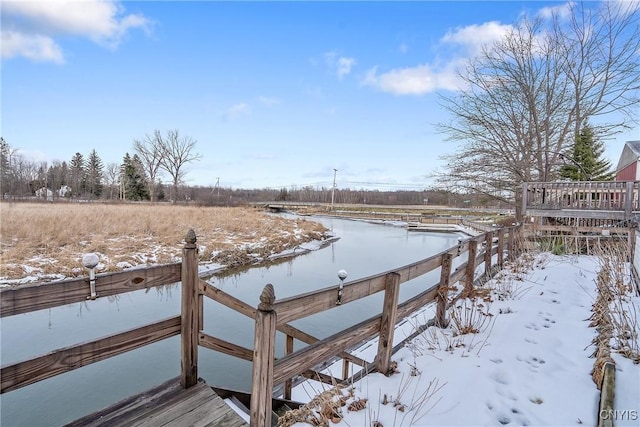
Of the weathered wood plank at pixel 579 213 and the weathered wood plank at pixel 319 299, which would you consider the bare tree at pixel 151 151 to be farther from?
the weathered wood plank at pixel 319 299

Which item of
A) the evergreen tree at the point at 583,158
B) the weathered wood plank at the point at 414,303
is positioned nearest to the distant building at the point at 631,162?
the evergreen tree at the point at 583,158

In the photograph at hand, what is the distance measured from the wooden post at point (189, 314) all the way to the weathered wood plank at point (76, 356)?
0.10 metres

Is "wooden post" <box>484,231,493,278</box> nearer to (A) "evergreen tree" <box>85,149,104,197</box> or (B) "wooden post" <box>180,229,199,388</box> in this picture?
(B) "wooden post" <box>180,229,199,388</box>

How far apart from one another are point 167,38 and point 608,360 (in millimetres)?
12321

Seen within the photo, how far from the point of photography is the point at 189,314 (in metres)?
2.52

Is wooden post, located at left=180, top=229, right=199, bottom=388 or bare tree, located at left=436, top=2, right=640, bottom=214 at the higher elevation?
bare tree, located at left=436, top=2, right=640, bottom=214

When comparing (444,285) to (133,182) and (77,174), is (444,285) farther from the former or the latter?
(77,174)

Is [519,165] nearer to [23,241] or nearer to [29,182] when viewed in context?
[23,241]

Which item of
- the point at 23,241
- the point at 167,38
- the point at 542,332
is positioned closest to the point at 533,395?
the point at 542,332

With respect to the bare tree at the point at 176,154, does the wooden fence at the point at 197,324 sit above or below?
below

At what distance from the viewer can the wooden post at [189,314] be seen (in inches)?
95.8

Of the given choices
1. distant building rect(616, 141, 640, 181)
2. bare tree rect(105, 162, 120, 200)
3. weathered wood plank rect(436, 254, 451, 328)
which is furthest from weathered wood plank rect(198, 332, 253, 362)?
bare tree rect(105, 162, 120, 200)

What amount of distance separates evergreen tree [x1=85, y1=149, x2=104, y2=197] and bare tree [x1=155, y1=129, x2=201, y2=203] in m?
14.3

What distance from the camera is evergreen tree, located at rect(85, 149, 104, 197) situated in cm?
4700
